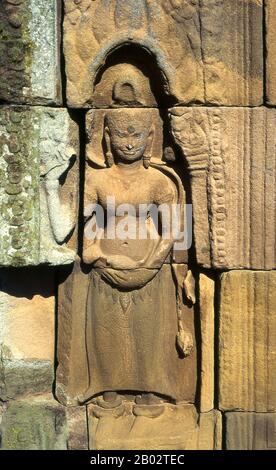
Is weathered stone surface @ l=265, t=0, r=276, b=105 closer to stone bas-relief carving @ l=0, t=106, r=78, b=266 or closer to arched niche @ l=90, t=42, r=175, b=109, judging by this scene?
arched niche @ l=90, t=42, r=175, b=109

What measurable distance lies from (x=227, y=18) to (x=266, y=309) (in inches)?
68.5

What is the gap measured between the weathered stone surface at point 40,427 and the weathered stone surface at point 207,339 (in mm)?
819

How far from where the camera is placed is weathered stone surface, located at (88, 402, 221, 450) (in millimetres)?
4414

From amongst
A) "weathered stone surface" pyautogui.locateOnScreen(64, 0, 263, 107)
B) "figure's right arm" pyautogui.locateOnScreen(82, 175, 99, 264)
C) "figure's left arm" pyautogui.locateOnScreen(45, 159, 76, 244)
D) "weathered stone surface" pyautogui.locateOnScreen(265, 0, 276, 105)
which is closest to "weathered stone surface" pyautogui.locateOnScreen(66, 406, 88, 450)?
"figure's right arm" pyautogui.locateOnScreen(82, 175, 99, 264)

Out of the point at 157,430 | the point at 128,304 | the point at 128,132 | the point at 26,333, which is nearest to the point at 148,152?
the point at 128,132

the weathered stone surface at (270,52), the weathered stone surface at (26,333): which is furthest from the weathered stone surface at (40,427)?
the weathered stone surface at (270,52)

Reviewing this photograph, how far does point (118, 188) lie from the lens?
171 inches

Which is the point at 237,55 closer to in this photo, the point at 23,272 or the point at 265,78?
the point at 265,78

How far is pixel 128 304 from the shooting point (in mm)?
4406

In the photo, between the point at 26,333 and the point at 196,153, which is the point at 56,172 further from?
the point at 26,333

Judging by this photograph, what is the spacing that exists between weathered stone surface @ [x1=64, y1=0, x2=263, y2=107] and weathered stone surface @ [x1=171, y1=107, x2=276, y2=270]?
0.38ft

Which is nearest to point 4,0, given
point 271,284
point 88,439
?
point 271,284

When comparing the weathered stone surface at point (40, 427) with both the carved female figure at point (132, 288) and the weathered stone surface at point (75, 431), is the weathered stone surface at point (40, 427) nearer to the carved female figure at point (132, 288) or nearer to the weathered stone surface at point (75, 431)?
the weathered stone surface at point (75, 431)

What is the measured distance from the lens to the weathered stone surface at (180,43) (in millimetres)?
4000
